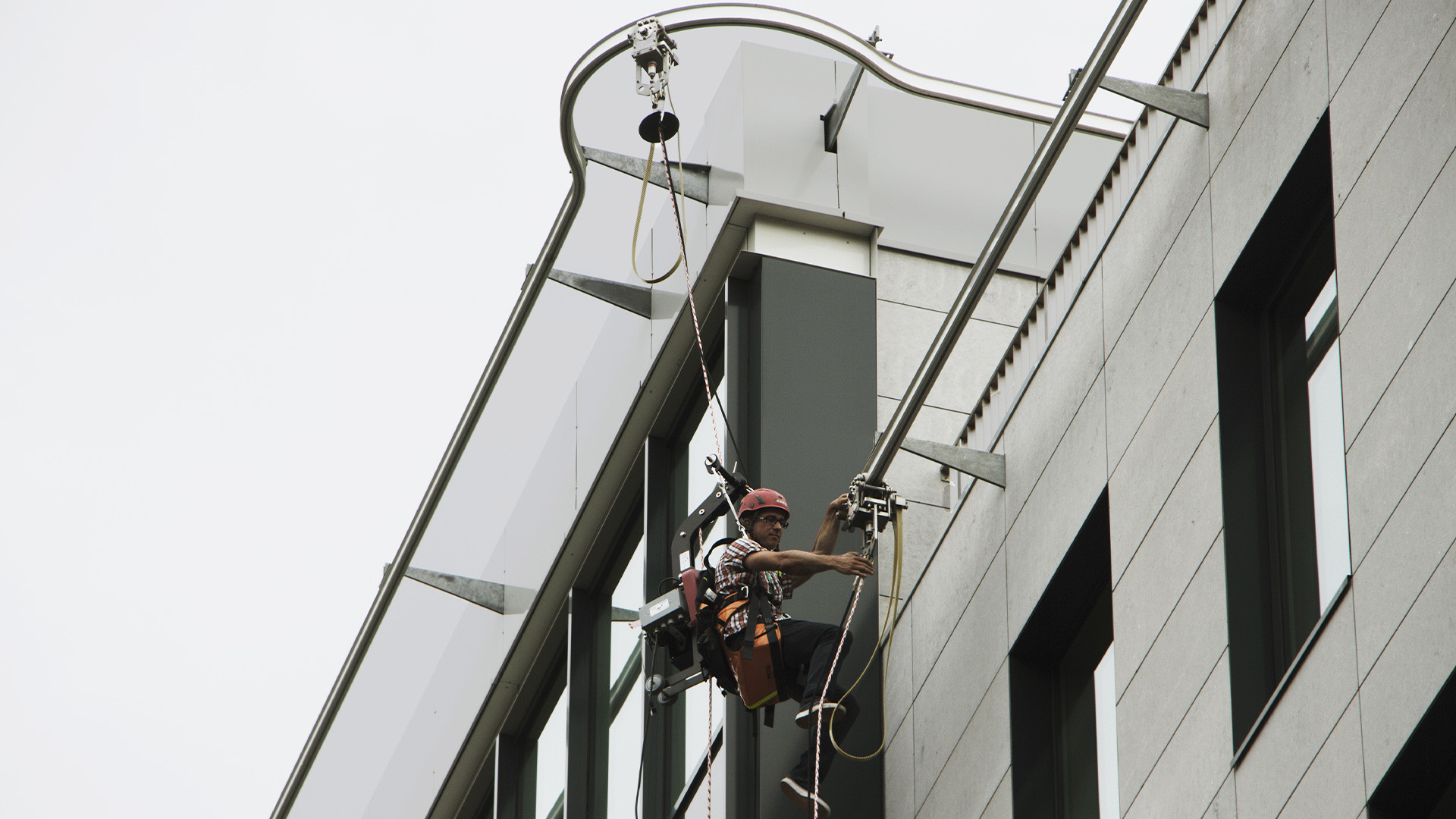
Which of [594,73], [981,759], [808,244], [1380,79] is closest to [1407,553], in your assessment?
[1380,79]

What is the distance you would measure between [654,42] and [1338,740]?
295 inches

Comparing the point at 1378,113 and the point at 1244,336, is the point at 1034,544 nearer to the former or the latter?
the point at 1244,336

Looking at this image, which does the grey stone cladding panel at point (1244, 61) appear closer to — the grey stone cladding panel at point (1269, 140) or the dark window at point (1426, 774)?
the grey stone cladding panel at point (1269, 140)

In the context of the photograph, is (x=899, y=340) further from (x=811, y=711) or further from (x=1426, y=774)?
(x=1426, y=774)

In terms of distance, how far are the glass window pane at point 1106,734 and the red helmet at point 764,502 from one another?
237cm

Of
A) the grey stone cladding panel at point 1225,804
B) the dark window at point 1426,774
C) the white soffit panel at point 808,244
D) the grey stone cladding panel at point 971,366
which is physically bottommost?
the dark window at point 1426,774

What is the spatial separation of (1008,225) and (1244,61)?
1.64 meters

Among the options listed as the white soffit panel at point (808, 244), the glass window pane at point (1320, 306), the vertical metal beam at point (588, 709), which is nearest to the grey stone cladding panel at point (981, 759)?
the glass window pane at point (1320, 306)

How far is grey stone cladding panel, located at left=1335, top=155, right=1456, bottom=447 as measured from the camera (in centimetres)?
766

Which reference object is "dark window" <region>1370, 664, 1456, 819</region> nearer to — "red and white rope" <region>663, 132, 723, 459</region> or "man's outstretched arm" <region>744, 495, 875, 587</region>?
"man's outstretched arm" <region>744, 495, 875, 587</region>

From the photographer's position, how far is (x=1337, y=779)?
298 inches

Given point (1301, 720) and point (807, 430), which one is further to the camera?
point (807, 430)

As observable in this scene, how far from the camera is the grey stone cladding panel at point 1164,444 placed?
30.2 feet

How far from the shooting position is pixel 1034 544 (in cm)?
1066
